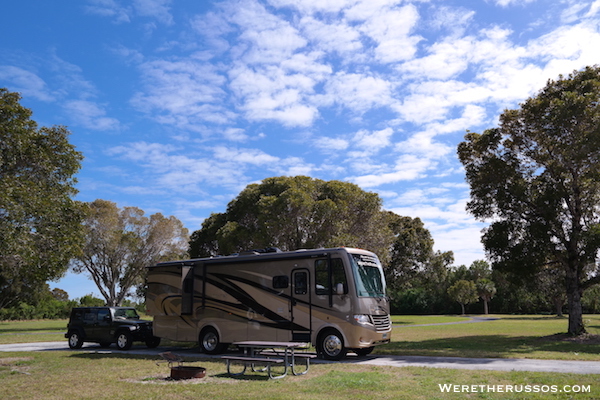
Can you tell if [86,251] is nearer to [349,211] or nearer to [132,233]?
[132,233]

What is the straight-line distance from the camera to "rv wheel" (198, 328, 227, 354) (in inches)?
669

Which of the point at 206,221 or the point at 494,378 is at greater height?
the point at 206,221

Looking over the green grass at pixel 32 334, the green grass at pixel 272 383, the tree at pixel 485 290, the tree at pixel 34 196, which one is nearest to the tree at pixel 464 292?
the tree at pixel 485 290

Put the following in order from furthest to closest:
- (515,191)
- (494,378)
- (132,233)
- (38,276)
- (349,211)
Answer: (132,233)
(349,211)
(38,276)
(515,191)
(494,378)

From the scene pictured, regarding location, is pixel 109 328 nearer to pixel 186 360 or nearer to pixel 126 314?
pixel 126 314

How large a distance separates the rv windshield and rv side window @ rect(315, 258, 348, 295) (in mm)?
380

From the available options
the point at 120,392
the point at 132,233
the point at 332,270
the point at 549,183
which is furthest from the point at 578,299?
the point at 132,233

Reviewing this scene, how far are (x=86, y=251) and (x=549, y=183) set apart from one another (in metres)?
40.5

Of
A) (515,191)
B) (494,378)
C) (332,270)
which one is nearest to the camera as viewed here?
(494,378)

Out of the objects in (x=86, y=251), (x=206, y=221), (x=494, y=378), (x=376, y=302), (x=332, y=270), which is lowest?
(x=494, y=378)

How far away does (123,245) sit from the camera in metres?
47.3

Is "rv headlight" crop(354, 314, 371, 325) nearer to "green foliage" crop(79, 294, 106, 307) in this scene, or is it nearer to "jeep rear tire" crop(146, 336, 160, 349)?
"jeep rear tire" crop(146, 336, 160, 349)

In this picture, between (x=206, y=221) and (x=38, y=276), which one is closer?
(x=38, y=276)

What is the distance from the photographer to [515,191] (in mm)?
21172
